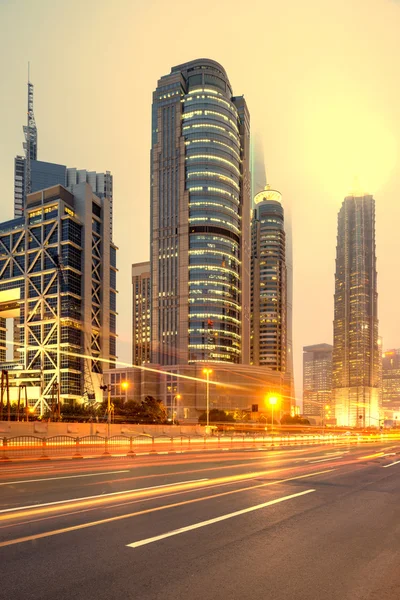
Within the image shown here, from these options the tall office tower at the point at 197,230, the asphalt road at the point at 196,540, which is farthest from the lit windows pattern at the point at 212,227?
the asphalt road at the point at 196,540

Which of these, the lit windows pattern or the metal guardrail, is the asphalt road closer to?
the metal guardrail

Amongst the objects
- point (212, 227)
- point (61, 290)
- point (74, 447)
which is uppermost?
point (212, 227)

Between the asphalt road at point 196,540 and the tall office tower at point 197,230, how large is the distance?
534ft

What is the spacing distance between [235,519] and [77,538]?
3.74 metres

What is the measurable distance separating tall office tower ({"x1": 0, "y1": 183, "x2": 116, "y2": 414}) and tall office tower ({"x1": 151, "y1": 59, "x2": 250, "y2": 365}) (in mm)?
22043

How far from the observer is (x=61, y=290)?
162500 millimetres

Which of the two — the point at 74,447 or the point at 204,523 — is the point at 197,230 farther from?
the point at 204,523

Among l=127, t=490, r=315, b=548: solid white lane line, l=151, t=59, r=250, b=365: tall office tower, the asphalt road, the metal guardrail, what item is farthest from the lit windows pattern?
l=127, t=490, r=315, b=548: solid white lane line

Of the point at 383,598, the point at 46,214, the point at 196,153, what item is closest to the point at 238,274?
the point at 196,153

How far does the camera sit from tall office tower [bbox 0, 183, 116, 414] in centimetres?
15975

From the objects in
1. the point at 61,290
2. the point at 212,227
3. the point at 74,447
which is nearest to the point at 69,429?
the point at 74,447

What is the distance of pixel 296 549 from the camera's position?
9.17 metres

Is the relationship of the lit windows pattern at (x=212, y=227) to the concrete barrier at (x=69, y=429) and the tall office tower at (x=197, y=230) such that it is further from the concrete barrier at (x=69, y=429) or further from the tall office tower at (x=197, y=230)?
the concrete barrier at (x=69, y=429)

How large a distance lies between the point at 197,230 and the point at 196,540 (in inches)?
7092
